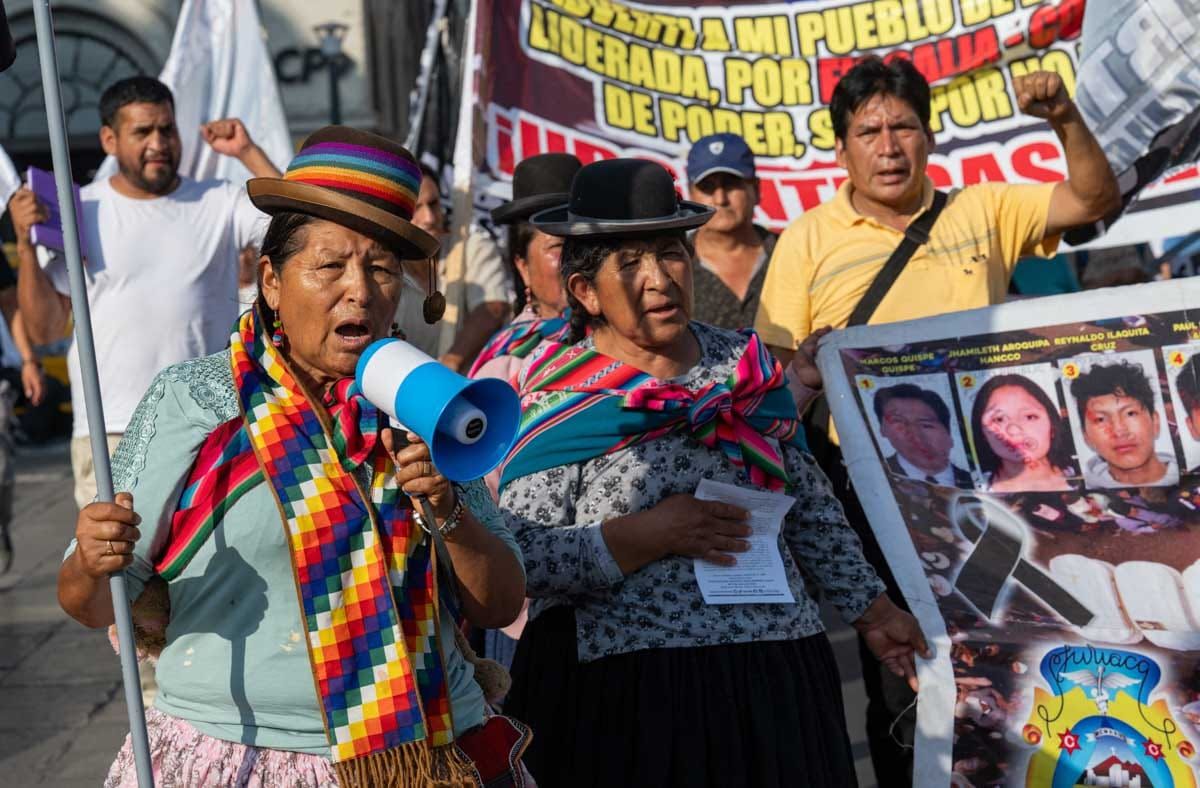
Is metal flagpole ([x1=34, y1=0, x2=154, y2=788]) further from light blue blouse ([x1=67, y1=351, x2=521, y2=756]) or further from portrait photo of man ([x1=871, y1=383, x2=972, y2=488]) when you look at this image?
portrait photo of man ([x1=871, y1=383, x2=972, y2=488])

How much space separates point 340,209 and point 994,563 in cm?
188

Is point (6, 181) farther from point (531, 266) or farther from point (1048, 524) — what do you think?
point (1048, 524)

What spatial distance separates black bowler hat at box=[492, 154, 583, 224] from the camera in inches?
188

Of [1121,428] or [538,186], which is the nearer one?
[1121,428]

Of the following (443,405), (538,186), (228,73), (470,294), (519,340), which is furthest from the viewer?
(228,73)

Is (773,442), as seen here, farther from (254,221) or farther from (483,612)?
(254,221)

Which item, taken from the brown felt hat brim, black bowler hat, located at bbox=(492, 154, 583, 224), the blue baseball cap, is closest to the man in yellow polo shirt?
black bowler hat, located at bbox=(492, 154, 583, 224)

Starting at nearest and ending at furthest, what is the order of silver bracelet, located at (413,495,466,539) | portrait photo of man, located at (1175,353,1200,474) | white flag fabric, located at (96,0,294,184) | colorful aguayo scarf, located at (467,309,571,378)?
silver bracelet, located at (413,495,466,539), portrait photo of man, located at (1175,353,1200,474), colorful aguayo scarf, located at (467,309,571,378), white flag fabric, located at (96,0,294,184)

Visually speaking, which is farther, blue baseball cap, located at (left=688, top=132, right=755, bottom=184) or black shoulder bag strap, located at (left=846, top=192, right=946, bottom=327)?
blue baseball cap, located at (left=688, top=132, right=755, bottom=184)

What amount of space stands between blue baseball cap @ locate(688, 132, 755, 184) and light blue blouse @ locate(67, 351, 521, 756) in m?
3.38

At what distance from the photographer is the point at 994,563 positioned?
3.59 metres

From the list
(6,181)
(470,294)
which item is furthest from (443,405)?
(6,181)

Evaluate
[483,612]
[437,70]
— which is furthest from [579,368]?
[437,70]

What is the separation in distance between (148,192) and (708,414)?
2939mm
